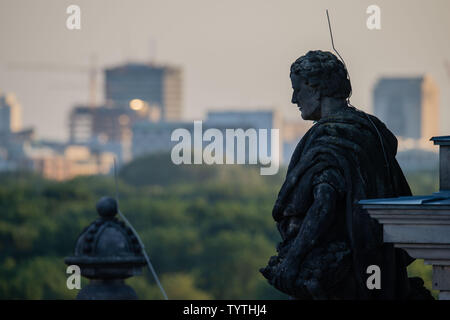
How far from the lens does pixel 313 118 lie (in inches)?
581

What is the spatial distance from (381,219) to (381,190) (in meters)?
1.18

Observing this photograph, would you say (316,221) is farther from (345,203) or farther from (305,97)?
(305,97)

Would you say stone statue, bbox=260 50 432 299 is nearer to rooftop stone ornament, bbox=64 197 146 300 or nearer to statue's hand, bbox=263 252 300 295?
statue's hand, bbox=263 252 300 295

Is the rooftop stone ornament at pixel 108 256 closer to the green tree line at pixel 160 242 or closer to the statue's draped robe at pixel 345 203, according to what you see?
the statue's draped robe at pixel 345 203

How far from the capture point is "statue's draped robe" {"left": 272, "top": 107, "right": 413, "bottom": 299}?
544 inches

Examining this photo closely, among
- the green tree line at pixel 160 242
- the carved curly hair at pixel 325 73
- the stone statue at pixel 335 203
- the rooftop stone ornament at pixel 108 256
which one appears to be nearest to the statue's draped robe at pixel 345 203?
the stone statue at pixel 335 203

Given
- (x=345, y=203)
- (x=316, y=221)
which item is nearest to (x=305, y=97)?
(x=345, y=203)

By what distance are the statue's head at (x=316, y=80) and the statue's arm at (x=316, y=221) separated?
3.15 feet

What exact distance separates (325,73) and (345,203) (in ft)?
3.94

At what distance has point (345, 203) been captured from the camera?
14.0m

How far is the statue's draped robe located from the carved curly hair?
230mm

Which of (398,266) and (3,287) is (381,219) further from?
(3,287)

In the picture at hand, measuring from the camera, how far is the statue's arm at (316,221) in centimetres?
1384

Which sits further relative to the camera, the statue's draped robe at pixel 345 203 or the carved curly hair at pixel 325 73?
the carved curly hair at pixel 325 73
